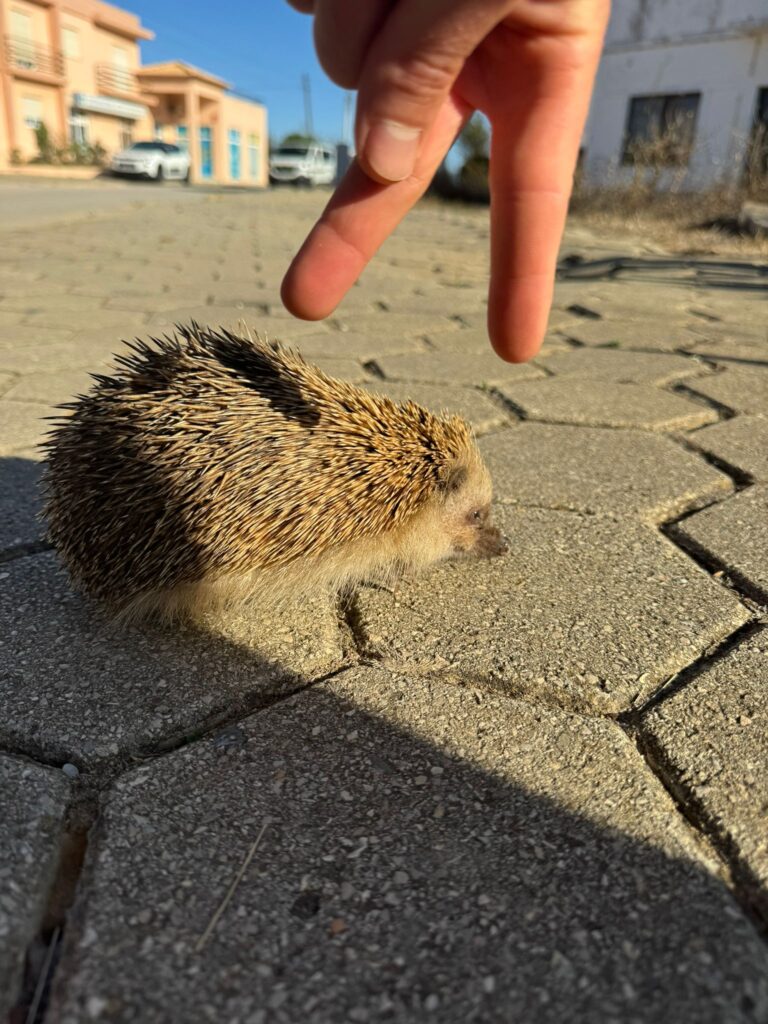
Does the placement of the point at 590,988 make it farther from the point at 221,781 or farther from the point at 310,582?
the point at 310,582

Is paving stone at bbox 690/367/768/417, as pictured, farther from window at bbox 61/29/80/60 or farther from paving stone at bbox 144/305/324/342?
window at bbox 61/29/80/60

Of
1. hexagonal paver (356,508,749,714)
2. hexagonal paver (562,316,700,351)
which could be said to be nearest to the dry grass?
hexagonal paver (562,316,700,351)

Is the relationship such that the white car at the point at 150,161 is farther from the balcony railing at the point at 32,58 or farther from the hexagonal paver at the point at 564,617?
the hexagonal paver at the point at 564,617

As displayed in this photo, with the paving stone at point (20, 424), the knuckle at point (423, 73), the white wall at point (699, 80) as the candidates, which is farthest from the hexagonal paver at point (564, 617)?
the white wall at point (699, 80)

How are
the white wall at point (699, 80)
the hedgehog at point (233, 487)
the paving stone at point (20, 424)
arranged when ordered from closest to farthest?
the hedgehog at point (233, 487) → the paving stone at point (20, 424) → the white wall at point (699, 80)

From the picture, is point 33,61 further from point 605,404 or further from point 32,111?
point 605,404

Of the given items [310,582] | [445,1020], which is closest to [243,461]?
[310,582]
